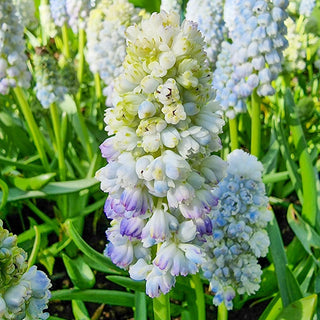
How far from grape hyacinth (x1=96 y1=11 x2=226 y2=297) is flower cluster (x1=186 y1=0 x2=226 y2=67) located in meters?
1.87

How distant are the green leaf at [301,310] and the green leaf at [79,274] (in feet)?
2.96

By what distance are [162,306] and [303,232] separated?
3.71 ft

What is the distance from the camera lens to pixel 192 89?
4.34 feet

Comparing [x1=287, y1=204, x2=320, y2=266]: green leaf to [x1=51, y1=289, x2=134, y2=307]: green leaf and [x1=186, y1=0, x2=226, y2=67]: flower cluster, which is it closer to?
[x1=51, y1=289, x2=134, y2=307]: green leaf

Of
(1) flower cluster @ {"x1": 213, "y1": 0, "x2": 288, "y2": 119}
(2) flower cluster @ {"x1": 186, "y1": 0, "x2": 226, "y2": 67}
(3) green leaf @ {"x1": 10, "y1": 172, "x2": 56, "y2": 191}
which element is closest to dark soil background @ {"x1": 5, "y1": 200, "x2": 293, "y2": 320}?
(3) green leaf @ {"x1": 10, "y1": 172, "x2": 56, "y2": 191}

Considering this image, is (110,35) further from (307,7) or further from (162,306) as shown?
(162,306)

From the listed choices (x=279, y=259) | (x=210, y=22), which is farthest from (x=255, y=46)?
(x=279, y=259)

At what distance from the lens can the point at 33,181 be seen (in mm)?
2879

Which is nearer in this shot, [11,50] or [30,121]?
[11,50]

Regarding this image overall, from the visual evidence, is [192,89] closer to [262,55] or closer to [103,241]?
[262,55]

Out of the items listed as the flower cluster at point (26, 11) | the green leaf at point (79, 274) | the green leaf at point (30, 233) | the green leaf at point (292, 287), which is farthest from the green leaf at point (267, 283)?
the flower cluster at point (26, 11)

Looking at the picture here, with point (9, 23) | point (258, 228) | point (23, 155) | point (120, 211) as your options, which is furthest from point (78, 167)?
point (120, 211)

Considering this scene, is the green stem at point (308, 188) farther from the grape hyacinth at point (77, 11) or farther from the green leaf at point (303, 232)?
the grape hyacinth at point (77, 11)

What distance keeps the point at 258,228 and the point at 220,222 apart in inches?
6.5
